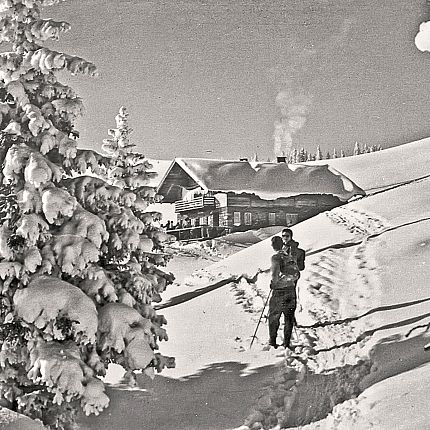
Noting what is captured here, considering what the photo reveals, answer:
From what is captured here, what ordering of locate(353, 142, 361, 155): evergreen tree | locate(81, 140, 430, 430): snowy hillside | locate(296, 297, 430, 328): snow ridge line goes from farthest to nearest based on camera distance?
locate(353, 142, 361, 155): evergreen tree → locate(296, 297, 430, 328): snow ridge line → locate(81, 140, 430, 430): snowy hillside

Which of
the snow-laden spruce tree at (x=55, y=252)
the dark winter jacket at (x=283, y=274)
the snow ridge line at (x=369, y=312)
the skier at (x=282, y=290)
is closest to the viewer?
the snow-laden spruce tree at (x=55, y=252)

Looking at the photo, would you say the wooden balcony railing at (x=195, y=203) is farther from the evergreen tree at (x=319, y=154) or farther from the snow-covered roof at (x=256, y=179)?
the evergreen tree at (x=319, y=154)

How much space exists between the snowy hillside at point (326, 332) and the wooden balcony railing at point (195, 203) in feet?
1.79

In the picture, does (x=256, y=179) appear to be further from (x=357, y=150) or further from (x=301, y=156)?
(x=357, y=150)

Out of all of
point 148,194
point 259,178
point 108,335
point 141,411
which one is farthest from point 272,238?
point 108,335

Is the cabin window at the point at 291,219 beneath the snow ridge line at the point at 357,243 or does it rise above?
above

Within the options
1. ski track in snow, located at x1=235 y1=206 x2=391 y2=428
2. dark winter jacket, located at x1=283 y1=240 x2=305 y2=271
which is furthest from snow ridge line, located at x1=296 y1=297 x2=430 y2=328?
dark winter jacket, located at x1=283 y1=240 x2=305 y2=271

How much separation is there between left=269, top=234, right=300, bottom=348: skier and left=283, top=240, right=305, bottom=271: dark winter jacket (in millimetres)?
25

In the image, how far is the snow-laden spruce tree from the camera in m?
4.72

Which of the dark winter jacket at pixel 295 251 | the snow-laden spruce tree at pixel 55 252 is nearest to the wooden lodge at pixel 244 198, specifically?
the dark winter jacket at pixel 295 251

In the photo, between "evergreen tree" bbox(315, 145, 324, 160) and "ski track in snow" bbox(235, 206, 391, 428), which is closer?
"ski track in snow" bbox(235, 206, 391, 428)

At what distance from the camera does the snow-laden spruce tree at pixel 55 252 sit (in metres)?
4.72

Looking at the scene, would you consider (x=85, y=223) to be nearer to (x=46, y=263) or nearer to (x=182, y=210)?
(x=46, y=263)

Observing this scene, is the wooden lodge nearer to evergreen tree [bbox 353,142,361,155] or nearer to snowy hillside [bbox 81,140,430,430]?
snowy hillside [bbox 81,140,430,430]
